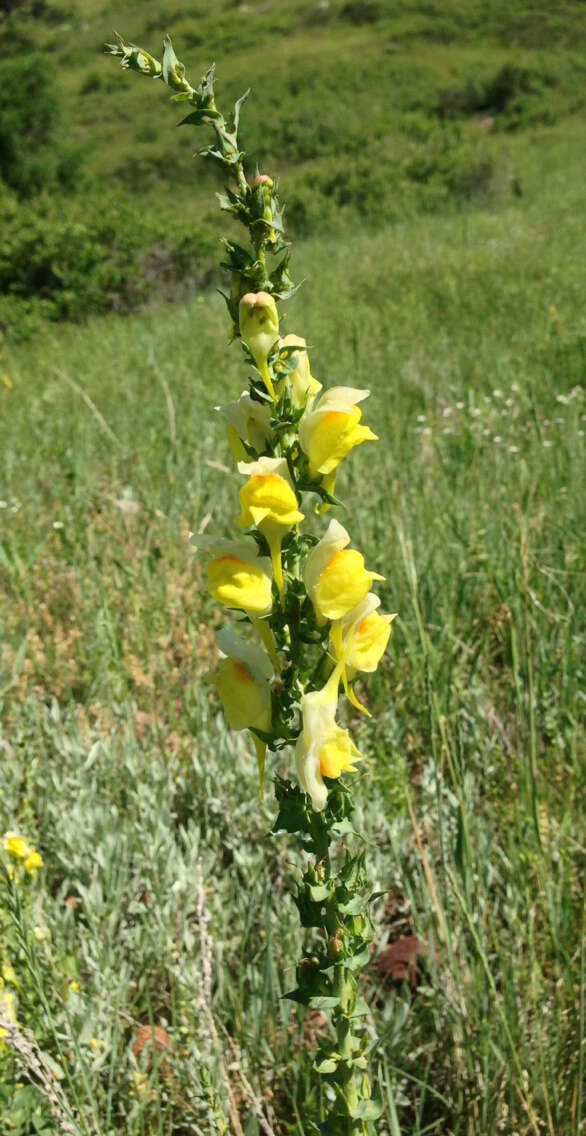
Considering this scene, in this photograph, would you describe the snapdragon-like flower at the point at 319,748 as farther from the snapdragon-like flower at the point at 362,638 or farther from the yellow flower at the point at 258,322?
the yellow flower at the point at 258,322

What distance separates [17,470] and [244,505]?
381 cm

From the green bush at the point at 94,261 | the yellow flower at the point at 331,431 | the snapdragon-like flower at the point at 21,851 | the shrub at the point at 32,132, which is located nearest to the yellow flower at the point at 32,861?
the snapdragon-like flower at the point at 21,851

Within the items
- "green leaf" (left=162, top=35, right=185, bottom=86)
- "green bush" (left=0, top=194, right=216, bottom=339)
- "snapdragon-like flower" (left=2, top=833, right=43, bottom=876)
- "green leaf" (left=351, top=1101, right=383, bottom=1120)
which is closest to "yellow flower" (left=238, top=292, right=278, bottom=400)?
"green leaf" (left=162, top=35, right=185, bottom=86)

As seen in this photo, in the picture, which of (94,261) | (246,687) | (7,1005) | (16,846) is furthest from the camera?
(94,261)

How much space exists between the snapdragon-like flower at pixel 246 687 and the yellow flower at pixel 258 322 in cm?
34

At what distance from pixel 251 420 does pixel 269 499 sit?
14 cm

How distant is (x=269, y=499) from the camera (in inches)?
36.6

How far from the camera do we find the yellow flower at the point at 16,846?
1.65 m

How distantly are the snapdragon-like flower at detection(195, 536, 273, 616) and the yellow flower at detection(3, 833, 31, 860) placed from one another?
918 mm

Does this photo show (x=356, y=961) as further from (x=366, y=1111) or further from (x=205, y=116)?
(x=205, y=116)

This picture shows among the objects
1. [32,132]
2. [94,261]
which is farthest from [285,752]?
[32,132]

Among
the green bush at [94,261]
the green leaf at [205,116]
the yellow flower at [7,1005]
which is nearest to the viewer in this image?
the green leaf at [205,116]

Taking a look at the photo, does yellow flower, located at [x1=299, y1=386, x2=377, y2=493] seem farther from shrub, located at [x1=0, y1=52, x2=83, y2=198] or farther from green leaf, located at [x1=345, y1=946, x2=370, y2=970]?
shrub, located at [x1=0, y1=52, x2=83, y2=198]

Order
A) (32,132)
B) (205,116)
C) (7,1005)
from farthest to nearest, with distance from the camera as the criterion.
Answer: (32,132) < (7,1005) < (205,116)
